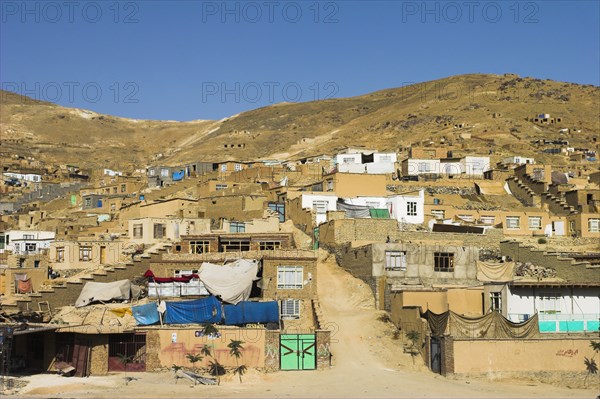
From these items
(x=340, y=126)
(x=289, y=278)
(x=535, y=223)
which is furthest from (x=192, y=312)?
(x=340, y=126)

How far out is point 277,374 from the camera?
29719mm

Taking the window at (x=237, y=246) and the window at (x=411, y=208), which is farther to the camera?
the window at (x=411, y=208)

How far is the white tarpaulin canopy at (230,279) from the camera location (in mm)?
33688

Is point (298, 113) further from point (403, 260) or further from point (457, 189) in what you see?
point (403, 260)

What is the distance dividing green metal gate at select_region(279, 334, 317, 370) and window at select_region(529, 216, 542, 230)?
2472cm

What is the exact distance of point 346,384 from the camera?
28.6m

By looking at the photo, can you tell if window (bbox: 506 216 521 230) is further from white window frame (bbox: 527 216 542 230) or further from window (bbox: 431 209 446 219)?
window (bbox: 431 209 446 219)

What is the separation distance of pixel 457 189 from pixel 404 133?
49.8 m

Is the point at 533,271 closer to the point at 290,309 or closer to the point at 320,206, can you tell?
the point at 290,309

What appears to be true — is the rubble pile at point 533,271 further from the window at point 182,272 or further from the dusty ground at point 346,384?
the window at point 182,272

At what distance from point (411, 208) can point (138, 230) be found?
50.7 feet

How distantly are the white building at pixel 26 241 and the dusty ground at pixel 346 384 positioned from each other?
19.6 meters

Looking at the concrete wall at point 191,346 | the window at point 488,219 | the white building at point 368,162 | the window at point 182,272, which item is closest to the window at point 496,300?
the concrete wall at point 191,346

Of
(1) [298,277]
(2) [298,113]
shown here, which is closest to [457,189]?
(1) [298,277]
